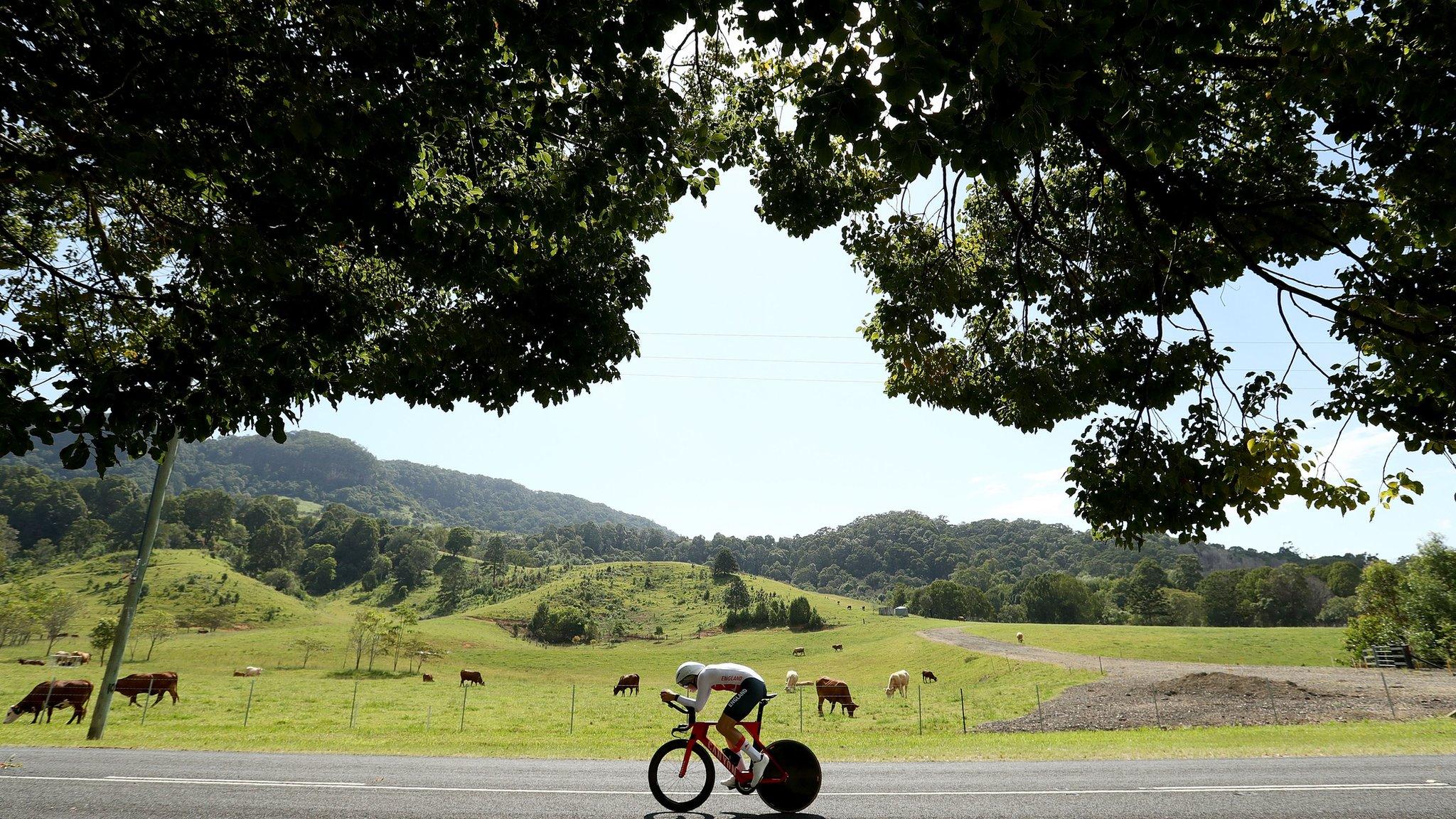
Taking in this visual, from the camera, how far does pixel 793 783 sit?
741 cm

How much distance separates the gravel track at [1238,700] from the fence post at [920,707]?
7.99 feet

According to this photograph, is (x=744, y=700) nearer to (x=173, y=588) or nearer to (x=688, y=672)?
(x=688, y=672)

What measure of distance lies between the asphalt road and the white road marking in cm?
4

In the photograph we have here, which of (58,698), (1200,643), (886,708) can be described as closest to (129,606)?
(58,698)

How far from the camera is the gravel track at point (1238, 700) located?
2309 cm

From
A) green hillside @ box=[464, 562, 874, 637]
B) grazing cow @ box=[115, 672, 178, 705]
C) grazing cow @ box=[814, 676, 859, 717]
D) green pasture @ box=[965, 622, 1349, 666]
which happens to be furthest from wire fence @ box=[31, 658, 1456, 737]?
green hillside @ box=[464, 562, 874, 637]

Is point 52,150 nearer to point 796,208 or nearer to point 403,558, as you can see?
point 796,208

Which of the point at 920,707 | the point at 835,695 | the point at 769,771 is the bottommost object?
the point at 920,707

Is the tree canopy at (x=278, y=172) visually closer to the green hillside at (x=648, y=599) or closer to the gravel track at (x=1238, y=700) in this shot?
the gravel track at (x=1238, y=700)

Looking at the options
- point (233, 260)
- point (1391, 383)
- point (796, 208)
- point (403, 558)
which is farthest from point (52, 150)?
point (403, 558)

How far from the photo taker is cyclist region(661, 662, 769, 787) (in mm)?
7125

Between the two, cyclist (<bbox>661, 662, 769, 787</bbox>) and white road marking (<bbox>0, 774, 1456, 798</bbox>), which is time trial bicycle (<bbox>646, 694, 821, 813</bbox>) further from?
white road marking (<bbox>0, 774, 1456, 798</bbox>)

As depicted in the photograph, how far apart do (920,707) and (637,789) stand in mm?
26069

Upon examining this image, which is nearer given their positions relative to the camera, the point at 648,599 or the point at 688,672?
the point at 688,672
